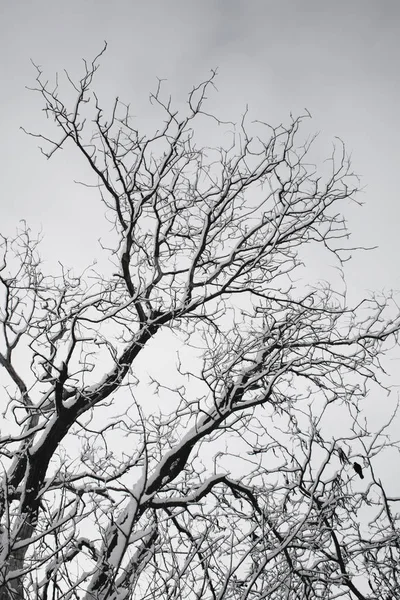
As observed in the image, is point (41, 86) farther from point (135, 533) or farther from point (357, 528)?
point (357, 528)

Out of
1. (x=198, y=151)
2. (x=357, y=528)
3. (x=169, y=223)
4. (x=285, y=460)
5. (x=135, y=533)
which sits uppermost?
(x=198, y=151)

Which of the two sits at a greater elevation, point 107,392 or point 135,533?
point 107,392

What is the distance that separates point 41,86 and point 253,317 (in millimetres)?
3385

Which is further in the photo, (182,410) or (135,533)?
(182,410)

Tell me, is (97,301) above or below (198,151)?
below

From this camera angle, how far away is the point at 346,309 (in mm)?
6070

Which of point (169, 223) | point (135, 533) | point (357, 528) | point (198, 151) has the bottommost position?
point (135, 533)

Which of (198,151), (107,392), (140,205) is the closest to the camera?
(107,392)

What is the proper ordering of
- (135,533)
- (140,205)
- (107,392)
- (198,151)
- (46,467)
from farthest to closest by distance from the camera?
(198,151)
(140,205)
(107,392)
(46,467)
(135,533)

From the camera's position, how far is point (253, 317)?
6363 millimetres

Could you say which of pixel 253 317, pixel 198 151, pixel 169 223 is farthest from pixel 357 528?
pixel 198 151

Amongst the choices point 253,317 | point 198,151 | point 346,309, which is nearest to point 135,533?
point 253,317

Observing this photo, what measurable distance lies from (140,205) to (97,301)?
49.2 inches

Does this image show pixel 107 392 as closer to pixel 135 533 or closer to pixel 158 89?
pixel 135 533
